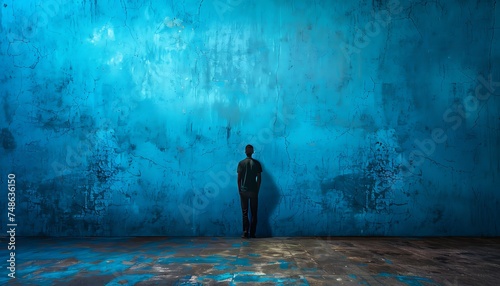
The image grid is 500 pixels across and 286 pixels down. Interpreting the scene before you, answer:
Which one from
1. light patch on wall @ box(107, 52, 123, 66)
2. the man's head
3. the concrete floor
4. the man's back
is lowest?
the concrete floor

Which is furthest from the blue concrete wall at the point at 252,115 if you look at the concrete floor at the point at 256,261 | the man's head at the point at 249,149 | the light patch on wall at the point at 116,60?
the concrete floor at the point at 256,261

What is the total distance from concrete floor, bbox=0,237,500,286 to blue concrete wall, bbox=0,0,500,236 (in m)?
0.65

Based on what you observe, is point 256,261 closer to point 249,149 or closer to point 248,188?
point 248,188

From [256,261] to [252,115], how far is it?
10.9ft

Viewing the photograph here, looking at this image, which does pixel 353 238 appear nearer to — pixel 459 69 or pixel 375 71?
pixel 375 71

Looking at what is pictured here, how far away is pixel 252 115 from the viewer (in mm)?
7465

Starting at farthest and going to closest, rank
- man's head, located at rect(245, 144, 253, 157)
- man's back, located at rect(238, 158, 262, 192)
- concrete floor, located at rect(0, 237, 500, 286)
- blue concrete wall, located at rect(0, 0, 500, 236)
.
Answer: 1. blue concrete wall, located at rect(0, 0, 500, 236)
2. man's head, located at rect(245, 144, 253, 157)
3. man's back, located at rect(238, 158, 262, 192)
4. concrete floor, located at rect(0, 237, 500, 286)

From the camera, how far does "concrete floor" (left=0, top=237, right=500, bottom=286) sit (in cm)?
399

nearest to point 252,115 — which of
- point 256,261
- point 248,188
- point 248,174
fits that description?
point 248,174

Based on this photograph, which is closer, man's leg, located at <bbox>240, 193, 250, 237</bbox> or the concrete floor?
the concrete floor

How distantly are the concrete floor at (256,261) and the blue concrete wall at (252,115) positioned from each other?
2.14 ft

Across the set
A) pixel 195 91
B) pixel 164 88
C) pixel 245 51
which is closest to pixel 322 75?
pixel 245 51

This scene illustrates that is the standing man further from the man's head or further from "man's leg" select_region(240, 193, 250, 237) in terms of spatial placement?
the man's head

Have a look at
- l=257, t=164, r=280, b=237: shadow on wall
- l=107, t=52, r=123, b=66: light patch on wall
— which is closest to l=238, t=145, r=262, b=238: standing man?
l=257, t=164, r=280, b=237: shadow on wall
